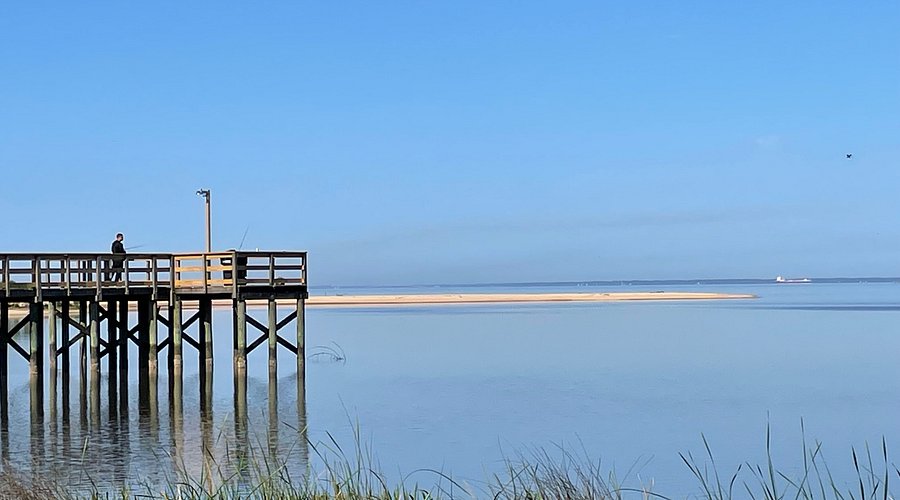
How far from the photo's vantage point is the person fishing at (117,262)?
92.1ft

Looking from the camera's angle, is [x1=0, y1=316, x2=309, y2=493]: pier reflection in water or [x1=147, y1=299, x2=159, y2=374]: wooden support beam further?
[x1=147, y1=299, x2=159, y2=374]: wooden support beam

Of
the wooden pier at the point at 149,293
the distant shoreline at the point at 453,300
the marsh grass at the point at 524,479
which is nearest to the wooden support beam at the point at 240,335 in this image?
the wooden pier at the point at 149,293

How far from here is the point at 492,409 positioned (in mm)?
23891

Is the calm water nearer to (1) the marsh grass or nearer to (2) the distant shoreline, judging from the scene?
(1) the marsh grass

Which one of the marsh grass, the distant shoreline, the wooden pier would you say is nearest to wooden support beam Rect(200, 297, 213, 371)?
the wooden pier

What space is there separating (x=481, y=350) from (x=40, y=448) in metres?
23.0

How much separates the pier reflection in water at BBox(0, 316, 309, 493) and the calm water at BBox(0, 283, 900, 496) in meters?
0.06

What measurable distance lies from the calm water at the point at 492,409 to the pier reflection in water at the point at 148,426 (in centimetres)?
6

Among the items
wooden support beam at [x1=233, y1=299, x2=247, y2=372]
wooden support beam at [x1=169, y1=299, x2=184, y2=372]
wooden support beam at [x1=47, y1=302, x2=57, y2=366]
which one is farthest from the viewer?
wooden support beam at [x1=169, y1=299, x2=184, y2=372]

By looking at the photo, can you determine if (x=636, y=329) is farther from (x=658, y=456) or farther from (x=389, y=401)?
(x=658, y=456)

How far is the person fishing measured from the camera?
Result: 28062 mm

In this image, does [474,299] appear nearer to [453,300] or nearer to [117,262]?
[453,300]

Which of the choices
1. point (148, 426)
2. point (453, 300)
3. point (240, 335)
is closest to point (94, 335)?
point (240, 335)

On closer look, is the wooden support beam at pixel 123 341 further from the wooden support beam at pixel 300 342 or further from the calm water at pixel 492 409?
the wooden support beam at pixel 300 342
